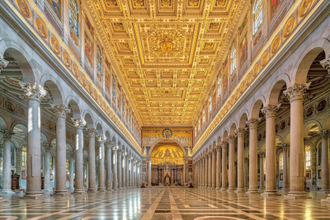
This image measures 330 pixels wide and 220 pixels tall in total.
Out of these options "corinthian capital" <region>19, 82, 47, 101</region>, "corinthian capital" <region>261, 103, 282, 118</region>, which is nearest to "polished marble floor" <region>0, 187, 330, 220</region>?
"corinthian capital" <region>19, 82, 47, 101</region>

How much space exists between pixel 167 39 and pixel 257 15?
9171mm

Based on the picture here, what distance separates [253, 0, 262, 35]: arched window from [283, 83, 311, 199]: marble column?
6.72 metres

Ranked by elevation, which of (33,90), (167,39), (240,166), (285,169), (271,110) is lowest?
(285,169)

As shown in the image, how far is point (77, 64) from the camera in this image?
698 inches

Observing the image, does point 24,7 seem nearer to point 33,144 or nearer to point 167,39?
point 33,144

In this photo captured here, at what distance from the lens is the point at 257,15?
704 inches

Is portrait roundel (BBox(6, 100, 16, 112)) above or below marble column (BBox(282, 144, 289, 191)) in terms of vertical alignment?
above

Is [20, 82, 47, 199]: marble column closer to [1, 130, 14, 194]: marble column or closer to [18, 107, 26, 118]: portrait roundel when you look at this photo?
[1, 130, 14, 194]: marble column

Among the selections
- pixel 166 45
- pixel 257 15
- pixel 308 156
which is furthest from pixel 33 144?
pixel 308 156

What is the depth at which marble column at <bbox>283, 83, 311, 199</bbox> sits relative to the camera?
11.9 m

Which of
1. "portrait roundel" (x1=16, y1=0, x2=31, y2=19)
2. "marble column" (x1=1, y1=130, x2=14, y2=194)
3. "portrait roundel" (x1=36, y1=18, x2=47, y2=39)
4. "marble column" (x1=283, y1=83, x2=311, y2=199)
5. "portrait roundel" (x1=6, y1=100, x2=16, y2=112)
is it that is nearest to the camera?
"portrait roundel" (x1=16, y1=0, x2=31, y2=19)

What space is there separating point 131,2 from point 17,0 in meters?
10.4

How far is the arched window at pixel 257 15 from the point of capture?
57.0ft

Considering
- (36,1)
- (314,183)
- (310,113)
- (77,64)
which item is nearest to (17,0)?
(36,1)
